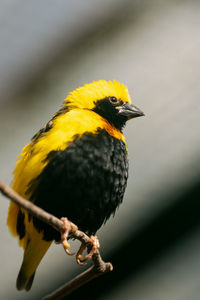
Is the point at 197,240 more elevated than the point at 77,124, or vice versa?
the point at 77,124

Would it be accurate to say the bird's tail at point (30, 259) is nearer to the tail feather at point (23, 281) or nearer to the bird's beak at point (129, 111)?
the tail feather at point (23, 281)

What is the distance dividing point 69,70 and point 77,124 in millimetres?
1937

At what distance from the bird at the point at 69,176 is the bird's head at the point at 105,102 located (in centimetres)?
5

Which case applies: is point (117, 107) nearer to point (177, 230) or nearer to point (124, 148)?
point (124, 148)

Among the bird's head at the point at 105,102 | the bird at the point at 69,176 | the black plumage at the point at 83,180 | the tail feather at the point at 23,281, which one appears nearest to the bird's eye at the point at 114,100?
the bird's head at the point at 105,102

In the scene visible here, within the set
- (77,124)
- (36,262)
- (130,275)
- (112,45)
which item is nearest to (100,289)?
(130,275)

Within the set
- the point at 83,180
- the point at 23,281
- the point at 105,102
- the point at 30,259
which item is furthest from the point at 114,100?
the point at 23,281

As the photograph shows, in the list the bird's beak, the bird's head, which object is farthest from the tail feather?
the bird's beak

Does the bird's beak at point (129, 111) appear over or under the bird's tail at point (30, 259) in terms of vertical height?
over

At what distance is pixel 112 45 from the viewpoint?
5.04 m

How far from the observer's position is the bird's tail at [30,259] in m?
3.35

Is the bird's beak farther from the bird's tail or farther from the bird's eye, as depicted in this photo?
the bird's tail

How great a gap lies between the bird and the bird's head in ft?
0.17

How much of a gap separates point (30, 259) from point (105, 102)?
4.07 feet
